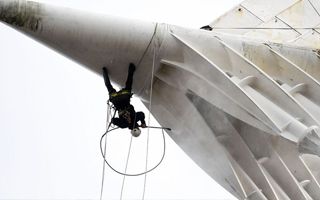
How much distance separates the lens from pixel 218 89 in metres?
23.7

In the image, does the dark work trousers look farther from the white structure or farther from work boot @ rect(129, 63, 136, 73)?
the white structure

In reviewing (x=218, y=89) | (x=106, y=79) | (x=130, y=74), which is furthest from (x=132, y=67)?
(x=218, y=89)

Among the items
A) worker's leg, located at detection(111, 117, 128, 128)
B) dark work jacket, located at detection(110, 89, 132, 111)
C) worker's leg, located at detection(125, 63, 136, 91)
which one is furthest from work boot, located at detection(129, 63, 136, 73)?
worker's leg, located at detection(111, 117, 128, 128)

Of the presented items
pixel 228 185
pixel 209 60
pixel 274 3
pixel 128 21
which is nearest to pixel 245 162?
pixel 228 185

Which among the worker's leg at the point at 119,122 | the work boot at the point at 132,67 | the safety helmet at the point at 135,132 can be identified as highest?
the work boot at the point at 132,67

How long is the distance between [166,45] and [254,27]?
→ 5508 mm

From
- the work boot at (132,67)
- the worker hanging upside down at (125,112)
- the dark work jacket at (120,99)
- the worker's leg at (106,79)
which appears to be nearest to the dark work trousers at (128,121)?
the worker hanging upside down at (125,112)

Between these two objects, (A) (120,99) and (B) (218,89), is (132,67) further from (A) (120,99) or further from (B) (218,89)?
(B) (218,89)

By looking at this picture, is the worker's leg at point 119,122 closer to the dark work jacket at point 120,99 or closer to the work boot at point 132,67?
the dark work jacket at point 120,99

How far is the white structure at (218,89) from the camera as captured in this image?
75.1ft

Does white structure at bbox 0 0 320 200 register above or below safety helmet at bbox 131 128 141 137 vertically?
above

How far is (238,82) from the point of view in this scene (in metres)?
24.1

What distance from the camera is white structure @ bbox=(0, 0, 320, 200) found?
2289cm

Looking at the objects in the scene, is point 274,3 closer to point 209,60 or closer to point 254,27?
point 254,27
